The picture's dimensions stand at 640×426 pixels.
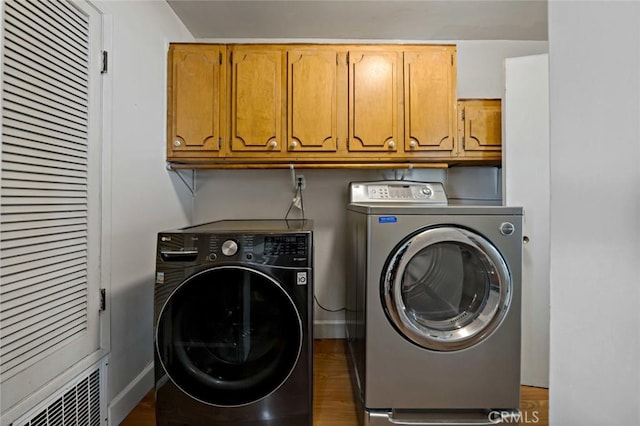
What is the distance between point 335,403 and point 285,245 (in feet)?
3.09

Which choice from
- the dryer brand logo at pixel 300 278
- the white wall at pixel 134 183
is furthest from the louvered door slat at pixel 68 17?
the dryer brand logo at pixel 300 278

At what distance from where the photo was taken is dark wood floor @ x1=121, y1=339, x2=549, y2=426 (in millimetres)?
1443

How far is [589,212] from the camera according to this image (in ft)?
1.36

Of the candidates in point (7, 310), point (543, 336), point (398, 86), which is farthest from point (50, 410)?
point (543, 336)

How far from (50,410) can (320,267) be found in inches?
63.9

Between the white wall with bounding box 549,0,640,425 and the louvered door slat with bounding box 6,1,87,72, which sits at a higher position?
the louvered door slat with bounding box 6,1,87,72

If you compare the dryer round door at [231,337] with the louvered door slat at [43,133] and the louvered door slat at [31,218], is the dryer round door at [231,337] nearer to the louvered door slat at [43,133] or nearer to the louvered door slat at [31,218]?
the louvered door slat at [31,218]

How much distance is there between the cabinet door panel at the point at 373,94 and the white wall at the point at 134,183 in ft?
3.84

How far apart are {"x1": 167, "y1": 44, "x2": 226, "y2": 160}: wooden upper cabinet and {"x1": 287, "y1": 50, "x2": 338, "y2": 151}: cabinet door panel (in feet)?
1.45

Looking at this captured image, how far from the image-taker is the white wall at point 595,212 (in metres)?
0.38

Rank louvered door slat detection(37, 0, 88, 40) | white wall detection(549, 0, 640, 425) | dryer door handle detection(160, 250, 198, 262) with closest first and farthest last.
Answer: white wall detection(549, 0, 640, 425), louvered door slat detection(37, 0, 88, 40), dryer door handle detection(160, 250, 198, 262)

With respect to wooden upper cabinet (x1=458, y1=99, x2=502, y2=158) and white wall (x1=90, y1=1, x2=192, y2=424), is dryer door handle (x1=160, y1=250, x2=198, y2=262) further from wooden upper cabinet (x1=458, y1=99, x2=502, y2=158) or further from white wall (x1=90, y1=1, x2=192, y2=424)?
wooden upper cabinet (x1=458, y1=99, x2=502, y2=158)

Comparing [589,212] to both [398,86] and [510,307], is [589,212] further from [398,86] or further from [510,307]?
[398,86]

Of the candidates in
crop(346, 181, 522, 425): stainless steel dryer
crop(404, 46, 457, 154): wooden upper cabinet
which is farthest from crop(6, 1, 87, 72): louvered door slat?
crop(404, 46, 457, 154): wooden upper cabinet
